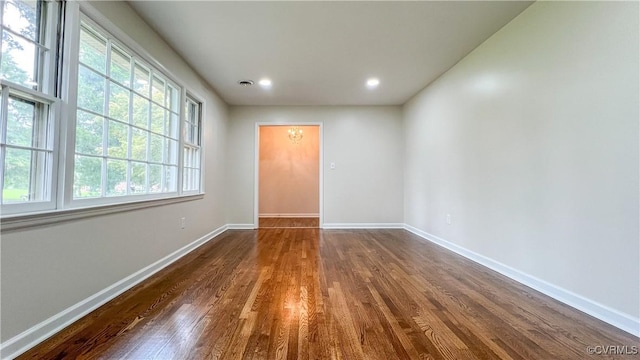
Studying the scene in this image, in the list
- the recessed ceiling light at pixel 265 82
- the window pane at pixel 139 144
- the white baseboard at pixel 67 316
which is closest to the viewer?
the white baseboard at pixel 67 316

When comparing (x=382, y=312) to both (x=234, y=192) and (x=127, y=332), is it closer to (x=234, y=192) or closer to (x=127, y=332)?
(x=127, y=332)

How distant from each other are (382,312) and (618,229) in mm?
1471

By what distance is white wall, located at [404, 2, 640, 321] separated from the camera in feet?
5.17

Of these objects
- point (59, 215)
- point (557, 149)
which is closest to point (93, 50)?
point (59, 215)

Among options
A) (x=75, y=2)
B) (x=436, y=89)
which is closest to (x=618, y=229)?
(x=436, y=89)

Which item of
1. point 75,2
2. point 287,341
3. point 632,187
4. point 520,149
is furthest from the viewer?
point 520,149

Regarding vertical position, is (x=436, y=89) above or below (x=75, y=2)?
above

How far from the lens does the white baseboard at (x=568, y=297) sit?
5.05 feet

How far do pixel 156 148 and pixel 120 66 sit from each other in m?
0.80

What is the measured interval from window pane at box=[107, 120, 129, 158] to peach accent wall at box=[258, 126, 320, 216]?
15.2 feet

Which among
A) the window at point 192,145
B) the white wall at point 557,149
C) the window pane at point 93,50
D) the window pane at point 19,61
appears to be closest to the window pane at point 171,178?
the window at point 192,145

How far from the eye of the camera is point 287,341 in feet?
4.66

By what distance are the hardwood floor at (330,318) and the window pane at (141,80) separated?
165 centimetres

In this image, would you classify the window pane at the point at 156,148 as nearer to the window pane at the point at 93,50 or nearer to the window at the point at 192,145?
the window at the point at 192,145
